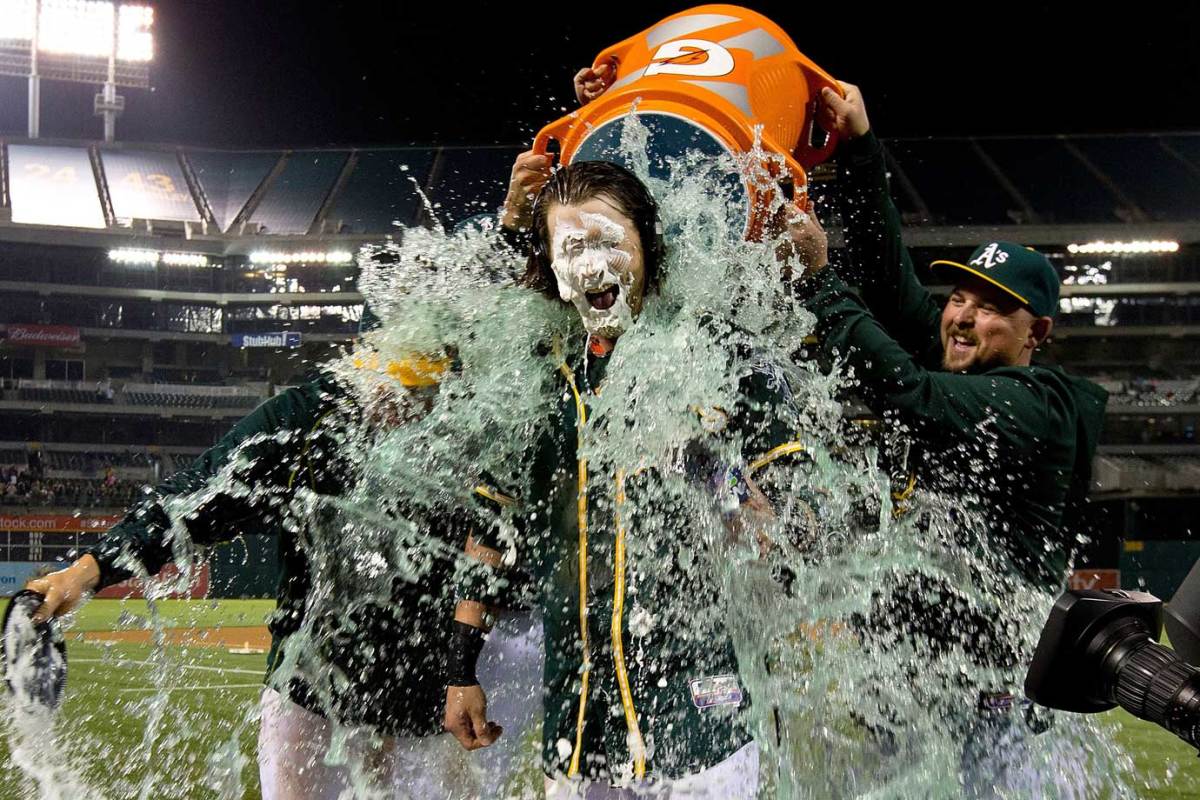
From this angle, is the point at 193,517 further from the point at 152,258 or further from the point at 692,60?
the point at 152,258

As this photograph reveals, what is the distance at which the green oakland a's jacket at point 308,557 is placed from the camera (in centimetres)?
278

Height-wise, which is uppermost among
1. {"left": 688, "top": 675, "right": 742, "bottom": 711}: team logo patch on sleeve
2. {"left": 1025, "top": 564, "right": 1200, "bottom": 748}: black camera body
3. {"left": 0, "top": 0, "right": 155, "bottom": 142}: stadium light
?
{"left": 0, "top": 0, "right": 155, "bottom": 142}: stadium light

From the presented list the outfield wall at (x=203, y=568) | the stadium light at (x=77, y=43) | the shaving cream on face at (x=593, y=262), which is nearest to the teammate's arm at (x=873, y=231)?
the shaving cream on face at (x=593, y=262)

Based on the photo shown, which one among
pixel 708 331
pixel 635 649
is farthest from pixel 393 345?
pixel 635 649

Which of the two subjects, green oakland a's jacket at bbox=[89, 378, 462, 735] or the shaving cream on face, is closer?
the shaving cream on face

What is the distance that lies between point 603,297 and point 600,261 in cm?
9

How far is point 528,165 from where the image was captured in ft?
8.95

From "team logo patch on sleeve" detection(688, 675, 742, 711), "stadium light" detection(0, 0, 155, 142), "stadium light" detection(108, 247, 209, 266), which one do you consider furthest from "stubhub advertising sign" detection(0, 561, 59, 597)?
"stadium light" detection(0, 0, 155, 142)

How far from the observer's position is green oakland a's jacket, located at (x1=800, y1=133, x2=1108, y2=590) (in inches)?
94.7

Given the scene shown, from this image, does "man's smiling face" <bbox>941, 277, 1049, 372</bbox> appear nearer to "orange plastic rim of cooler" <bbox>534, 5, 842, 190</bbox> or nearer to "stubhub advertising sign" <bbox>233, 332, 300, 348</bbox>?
"orange plastic rim of cooler" <bbox>534, 5, 842, 190</bbox>

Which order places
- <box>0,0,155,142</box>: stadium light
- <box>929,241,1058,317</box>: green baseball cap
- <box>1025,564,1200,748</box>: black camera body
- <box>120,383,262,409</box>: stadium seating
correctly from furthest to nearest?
<box>120,383,262,409</box>: stadium seating, <box>0,0,155,142</box>: stadium light, <box>929,241,1058,317</box>: green baseball cap, <box>1025,564,1200,748</box>: black camera body

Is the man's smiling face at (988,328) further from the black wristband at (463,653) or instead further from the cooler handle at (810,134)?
the black wristband at (463,653)

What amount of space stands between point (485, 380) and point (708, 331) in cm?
65

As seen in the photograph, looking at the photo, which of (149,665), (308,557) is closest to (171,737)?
(149,665)
